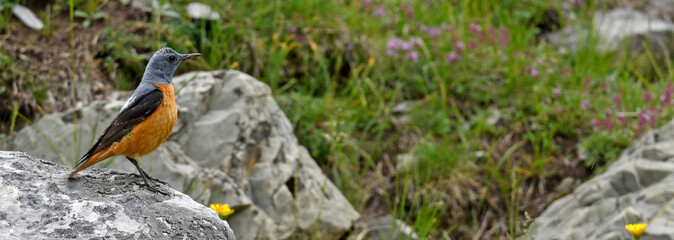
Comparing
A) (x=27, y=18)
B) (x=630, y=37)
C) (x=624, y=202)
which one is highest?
(x=27, y=18)

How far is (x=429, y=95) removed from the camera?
19.2 feet

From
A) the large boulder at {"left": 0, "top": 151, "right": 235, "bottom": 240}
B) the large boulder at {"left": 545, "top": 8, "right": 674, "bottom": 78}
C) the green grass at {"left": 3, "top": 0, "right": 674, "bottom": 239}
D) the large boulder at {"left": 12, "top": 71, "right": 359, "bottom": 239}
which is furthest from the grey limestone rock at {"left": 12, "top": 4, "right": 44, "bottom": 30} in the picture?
the large boulder at {"left": 545, "top": 8, "right": 674, "bottom": 78}

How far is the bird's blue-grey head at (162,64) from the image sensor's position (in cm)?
263

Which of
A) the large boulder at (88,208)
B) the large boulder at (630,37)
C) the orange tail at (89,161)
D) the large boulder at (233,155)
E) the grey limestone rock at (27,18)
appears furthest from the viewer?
the large boulder at (630,37)

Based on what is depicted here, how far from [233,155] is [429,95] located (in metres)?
2.30

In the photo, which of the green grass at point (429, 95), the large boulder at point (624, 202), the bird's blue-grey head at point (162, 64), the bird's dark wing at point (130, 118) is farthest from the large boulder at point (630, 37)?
the bird's dark wing at point (130, 118)

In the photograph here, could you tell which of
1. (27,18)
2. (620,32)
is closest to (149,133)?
(27,18)

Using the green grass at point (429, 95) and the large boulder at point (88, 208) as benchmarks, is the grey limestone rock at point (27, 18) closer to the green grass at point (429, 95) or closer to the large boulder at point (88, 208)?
the green grass at point (429, 95)

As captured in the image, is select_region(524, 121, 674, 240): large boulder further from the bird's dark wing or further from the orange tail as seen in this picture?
the orange tail

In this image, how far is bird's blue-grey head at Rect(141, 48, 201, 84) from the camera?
2635 millimetres

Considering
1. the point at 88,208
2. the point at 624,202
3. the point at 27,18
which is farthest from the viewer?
the point at 27,18

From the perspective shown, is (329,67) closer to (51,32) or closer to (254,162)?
(254,162)

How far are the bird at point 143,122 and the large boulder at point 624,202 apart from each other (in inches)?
88.5

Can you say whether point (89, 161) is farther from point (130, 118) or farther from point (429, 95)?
point (429, 95)
